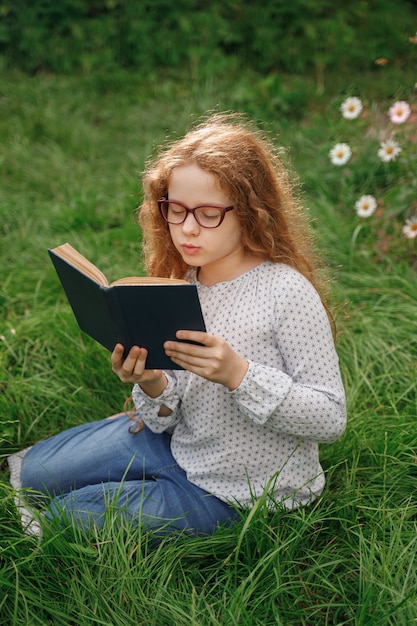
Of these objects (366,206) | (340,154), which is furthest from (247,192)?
(340,154)

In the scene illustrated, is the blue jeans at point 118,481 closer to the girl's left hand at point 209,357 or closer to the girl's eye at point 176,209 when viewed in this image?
the girl's left hand at point 209,357

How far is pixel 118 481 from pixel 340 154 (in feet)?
6.64

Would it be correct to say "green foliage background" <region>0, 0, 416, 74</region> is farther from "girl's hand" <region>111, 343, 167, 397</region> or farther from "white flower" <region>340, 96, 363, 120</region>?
"girl's hand" <region>111, 343, 167, 397</region>

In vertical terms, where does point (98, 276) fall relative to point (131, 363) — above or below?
above

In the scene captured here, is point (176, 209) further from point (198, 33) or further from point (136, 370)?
point (198, 33)

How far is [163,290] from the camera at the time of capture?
4.37 ft

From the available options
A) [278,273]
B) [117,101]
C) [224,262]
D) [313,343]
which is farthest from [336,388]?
[117,101]

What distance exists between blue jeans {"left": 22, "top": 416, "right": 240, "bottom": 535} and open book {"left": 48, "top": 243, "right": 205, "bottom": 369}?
380 millimetres

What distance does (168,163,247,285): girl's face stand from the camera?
1532 mm

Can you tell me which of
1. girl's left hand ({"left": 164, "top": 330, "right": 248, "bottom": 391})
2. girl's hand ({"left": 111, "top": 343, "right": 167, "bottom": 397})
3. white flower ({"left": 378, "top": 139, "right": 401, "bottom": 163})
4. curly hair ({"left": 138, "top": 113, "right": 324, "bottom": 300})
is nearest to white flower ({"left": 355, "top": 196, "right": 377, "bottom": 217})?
white flower ({"left": 378, "top": 139, "right": 401, "bottom": 163})

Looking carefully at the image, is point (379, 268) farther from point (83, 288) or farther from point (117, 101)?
point (117, 101)

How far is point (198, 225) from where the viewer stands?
5.02 feet

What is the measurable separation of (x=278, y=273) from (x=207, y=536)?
2.15 ft

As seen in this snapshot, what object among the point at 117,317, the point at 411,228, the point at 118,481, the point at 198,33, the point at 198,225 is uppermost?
the point at 198,33
